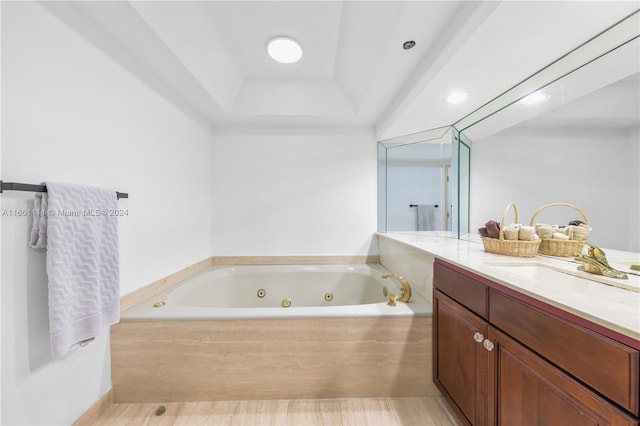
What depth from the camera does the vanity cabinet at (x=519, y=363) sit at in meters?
0.55

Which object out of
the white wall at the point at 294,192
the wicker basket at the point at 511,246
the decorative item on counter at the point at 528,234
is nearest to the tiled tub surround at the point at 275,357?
the wicker basket at the point at 511,246

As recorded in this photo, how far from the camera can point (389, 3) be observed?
44.4 inches

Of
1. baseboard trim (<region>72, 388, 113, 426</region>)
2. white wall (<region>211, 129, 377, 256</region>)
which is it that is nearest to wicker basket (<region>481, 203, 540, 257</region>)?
white wall (<region>211, 129, 377, 256</region>)

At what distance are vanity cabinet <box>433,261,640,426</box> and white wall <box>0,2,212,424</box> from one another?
1743mm

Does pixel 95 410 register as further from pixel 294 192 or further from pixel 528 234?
pixel 528 234

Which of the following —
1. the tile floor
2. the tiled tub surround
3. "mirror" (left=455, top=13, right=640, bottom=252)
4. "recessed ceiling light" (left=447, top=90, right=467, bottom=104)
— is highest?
"recessed ceiling light" (left=447, top=90, right=467, bottom=104)

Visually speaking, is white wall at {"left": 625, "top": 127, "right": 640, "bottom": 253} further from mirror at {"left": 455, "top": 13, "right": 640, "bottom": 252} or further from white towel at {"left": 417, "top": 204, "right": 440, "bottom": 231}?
white towel at {"left": 417, "top": 204, "right": 440, "bottom": 231}

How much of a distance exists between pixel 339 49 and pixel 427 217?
5.90 feet

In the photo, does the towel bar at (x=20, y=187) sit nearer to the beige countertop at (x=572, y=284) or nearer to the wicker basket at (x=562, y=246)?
the beige countertop at (x=572, y=284)

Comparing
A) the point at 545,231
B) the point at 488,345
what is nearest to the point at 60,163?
the point at 488,345

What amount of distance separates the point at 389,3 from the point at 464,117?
1.10 metres

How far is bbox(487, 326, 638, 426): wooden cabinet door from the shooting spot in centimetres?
58

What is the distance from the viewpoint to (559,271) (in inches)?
39.0

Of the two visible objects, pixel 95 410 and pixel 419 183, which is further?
pixel 419 183
